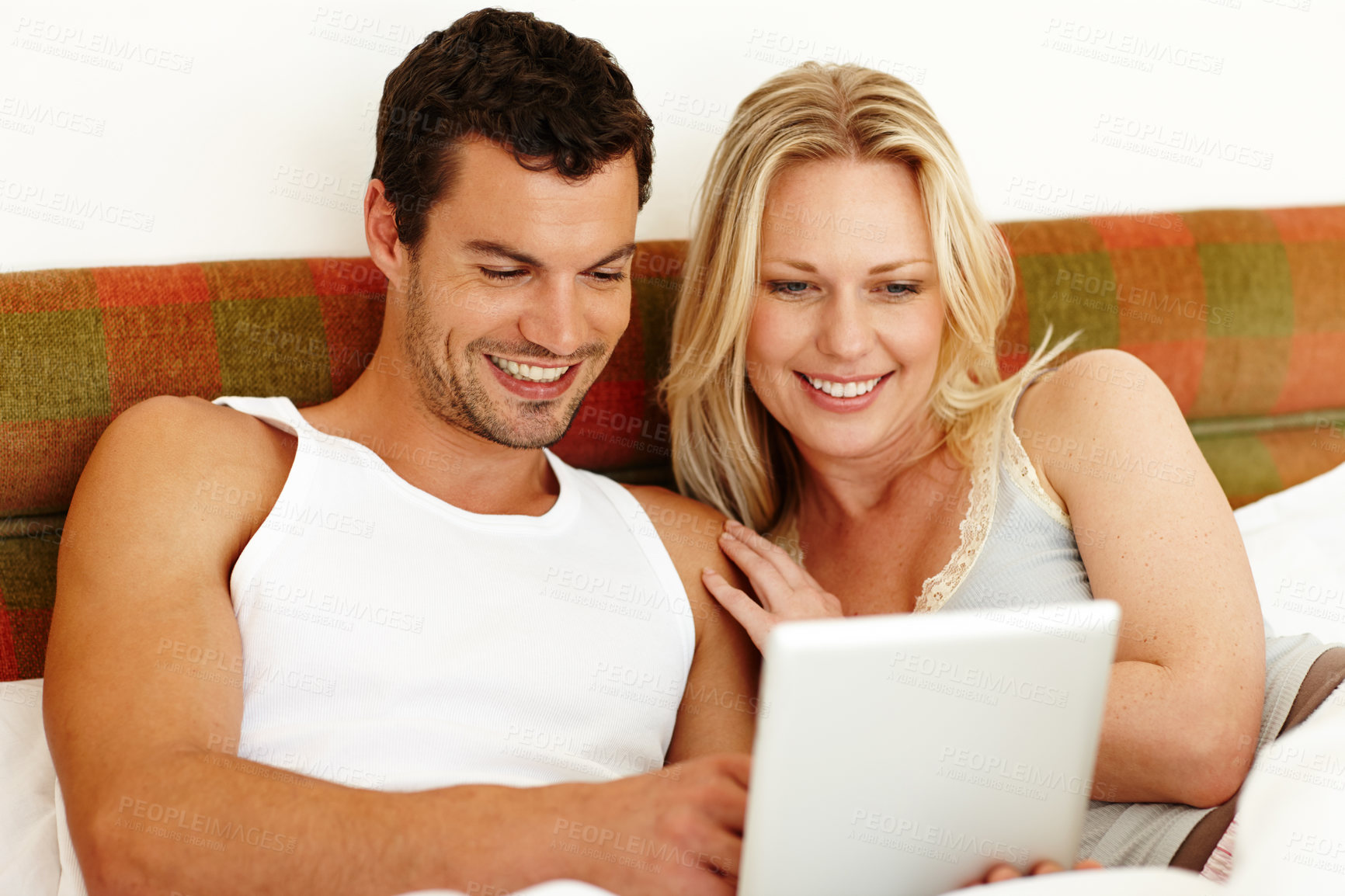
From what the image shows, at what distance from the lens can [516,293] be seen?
145 cm

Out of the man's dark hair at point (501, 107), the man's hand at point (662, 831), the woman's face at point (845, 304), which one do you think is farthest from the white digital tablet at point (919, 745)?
the man's dark hair at point (501, 107)

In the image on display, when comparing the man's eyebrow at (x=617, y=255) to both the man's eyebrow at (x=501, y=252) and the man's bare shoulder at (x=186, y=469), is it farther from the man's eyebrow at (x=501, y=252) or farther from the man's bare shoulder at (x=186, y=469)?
the man's bare shoulder at (x=186, y=469)

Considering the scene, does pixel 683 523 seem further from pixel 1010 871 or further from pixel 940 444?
pixel 1010 871

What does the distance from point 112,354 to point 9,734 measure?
0.49 metres

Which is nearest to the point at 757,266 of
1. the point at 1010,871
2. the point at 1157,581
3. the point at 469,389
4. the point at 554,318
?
the point at 554,318

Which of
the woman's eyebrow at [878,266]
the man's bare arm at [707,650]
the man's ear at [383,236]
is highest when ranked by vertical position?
the woman's eyebrow at [878,266]

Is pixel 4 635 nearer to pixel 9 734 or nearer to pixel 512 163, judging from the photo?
pixel 9 734

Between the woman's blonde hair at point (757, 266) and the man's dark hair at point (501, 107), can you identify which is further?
the woman's blonde hair at point (757, 266)

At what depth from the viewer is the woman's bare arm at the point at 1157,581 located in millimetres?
1314

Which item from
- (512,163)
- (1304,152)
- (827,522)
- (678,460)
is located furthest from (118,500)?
(1304,152)

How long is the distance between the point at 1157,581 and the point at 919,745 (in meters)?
0.62

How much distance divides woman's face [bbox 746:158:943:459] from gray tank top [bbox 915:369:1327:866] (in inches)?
6.7

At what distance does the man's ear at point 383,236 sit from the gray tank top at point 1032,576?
2.71 ft

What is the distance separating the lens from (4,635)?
1.49 meters
